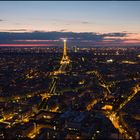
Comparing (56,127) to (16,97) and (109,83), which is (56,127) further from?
(109,83)

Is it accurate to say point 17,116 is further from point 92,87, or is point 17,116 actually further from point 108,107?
point 92,87

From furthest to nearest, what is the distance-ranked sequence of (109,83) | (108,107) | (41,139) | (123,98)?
(109,83) → (123,98) → (108,107) → (41,139)

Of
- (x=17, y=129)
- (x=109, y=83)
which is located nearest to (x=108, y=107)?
(x=17, y=129)

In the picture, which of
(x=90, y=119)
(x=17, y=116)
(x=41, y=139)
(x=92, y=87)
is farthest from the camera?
(x=92, y=87)

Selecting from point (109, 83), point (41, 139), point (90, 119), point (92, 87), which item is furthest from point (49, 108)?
point (109, 83)

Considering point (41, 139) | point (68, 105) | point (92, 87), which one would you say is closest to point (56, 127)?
point (41, 139)

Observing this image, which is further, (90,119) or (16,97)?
(16,97)

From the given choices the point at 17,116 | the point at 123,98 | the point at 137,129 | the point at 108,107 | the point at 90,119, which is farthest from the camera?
the point at 123,98

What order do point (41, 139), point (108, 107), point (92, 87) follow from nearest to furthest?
point (41, 139) < point (108, 107) < point (92, 87)

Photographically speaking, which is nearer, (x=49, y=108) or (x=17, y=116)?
(x=17, y=116)
